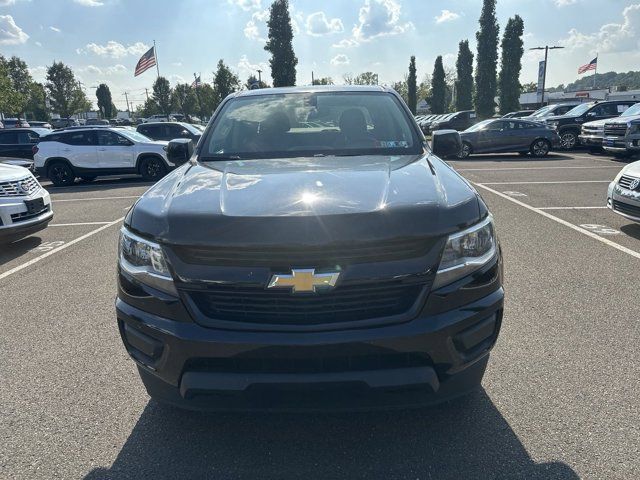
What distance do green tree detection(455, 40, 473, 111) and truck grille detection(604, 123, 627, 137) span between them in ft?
126

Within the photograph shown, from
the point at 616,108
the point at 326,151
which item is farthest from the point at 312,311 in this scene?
the point at 616,108

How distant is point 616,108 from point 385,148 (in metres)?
20.2

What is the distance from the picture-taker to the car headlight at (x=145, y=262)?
7.18 ft

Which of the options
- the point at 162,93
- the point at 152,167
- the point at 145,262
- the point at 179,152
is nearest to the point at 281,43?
the point at 162,93

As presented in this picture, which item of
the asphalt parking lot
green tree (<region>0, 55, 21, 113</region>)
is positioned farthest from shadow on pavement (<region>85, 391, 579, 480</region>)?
green tree (<region>0, 55, 21, 113</region>)

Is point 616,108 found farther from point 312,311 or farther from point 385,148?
point 312,311

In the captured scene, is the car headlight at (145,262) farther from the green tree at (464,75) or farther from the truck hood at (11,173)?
the green tree at (464,75)

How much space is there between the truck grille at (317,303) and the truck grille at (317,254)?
108mm

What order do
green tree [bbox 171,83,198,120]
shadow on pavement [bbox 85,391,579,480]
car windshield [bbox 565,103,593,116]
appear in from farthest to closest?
1. green tree [bbox 171,83,198,120]
2. car windshield [bbox 565,103,593,116]
3. shadow on pavement [bbox 85,391,579,480]

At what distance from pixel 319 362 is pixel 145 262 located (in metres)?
0.92

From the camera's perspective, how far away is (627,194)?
6398mm

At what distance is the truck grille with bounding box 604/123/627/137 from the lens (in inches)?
588

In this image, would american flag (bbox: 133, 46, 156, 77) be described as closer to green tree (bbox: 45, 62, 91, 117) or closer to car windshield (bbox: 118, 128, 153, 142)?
car windshield (bbox: 118, 128, 153, 142)

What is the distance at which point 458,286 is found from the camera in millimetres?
2164
